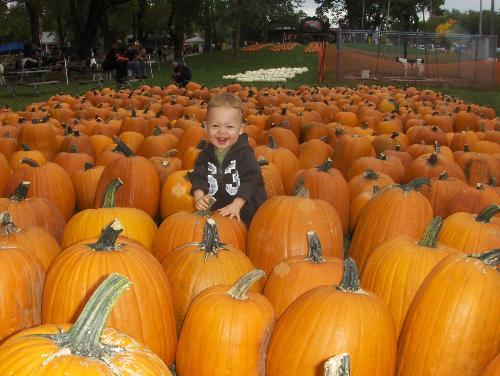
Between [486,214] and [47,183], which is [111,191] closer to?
[47,183]

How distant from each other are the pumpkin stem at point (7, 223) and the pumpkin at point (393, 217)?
2402mm

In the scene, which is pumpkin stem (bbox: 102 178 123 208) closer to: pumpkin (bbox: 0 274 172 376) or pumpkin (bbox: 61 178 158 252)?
pumpkin (bbox: 61 178 158 252)

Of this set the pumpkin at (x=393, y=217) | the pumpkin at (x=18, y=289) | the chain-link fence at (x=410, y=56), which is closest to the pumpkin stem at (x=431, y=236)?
the pumpkin at (x=393, y=217)

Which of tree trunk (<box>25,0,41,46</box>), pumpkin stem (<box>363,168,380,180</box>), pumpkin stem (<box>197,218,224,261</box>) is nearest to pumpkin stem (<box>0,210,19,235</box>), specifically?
pumpkin stem (<box>197,218,224,261</box>)

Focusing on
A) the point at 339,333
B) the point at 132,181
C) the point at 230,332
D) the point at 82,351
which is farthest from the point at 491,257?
the point at 132,181

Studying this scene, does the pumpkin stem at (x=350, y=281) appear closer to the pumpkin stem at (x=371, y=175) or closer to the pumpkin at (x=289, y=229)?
the pumpkin at (x=289, y=229)

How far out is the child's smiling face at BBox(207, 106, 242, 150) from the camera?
4555 mm

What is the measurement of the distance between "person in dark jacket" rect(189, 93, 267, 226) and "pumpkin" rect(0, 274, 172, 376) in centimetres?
260

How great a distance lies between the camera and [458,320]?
8.37 feet

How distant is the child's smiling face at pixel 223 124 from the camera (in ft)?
14.9

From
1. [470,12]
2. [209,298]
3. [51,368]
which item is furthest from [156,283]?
[470,12]

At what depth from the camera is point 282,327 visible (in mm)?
2625

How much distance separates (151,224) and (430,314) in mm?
2156

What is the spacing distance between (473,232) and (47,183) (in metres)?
3.99
